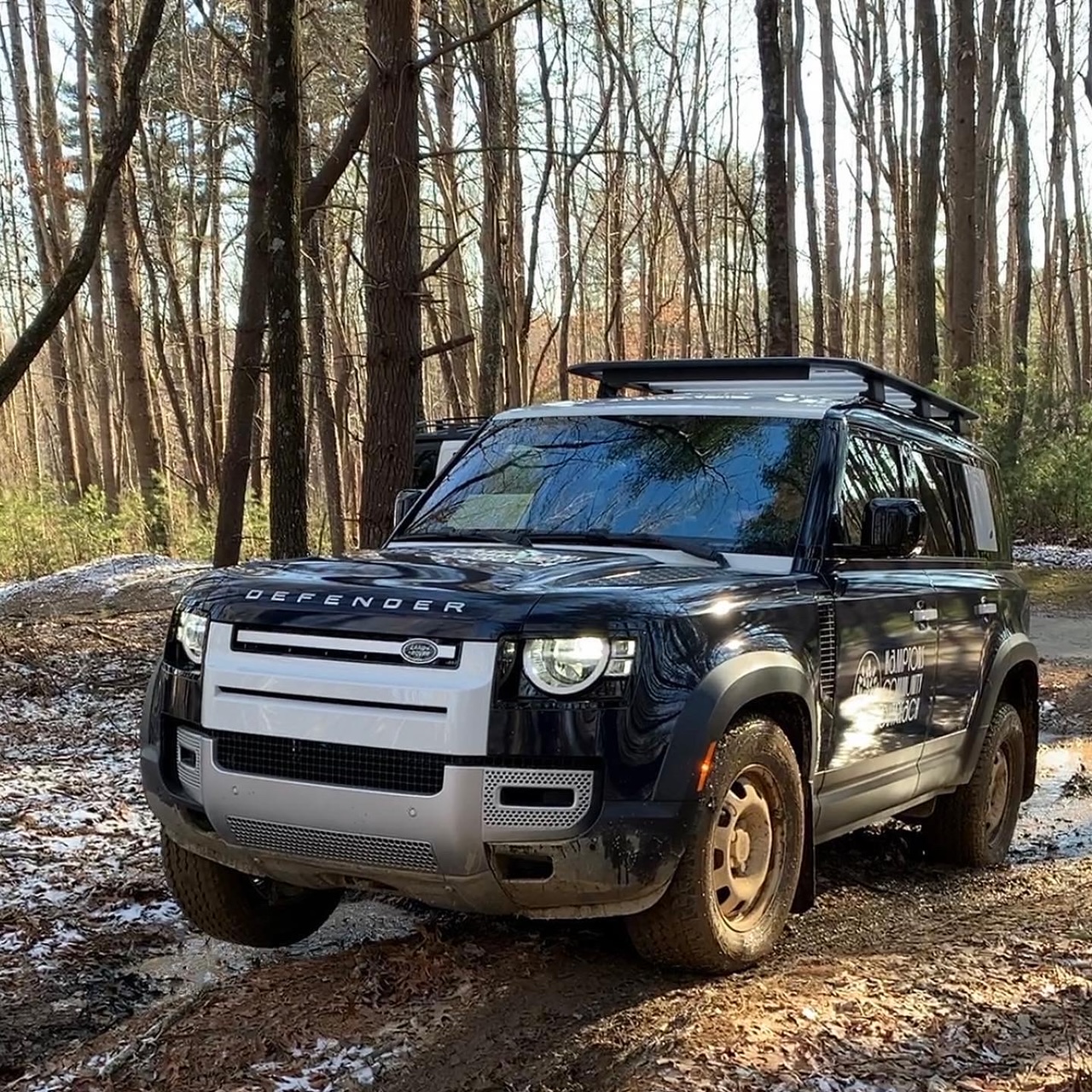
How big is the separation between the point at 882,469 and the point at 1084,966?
6.95ft

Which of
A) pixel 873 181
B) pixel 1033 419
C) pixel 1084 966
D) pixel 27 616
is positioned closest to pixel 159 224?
pixel 27 616

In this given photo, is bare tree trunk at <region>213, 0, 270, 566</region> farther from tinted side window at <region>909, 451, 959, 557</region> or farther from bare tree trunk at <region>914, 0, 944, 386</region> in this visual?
bare tree trunk at <region>914, 0, 944, 386</region>

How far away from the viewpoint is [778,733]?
3967 millimetres

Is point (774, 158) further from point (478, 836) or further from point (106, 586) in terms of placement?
point (106, 586)

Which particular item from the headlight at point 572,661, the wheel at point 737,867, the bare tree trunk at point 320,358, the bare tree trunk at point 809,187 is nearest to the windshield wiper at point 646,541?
the wheel at point 737,867

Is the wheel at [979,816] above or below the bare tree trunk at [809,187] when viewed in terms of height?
below

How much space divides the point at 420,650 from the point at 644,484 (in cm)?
162

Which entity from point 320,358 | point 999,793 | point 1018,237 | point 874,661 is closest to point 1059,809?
point 999,793

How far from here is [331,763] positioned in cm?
351

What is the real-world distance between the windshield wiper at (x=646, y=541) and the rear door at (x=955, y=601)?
1.48 m

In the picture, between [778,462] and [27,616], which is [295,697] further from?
[27,616]

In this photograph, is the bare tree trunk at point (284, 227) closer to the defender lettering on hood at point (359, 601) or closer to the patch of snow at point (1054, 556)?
the defender lettering on hood at point (359, 601)

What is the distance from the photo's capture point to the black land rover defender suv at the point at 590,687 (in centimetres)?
342

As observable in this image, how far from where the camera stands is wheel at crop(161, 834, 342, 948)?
13.7ft
